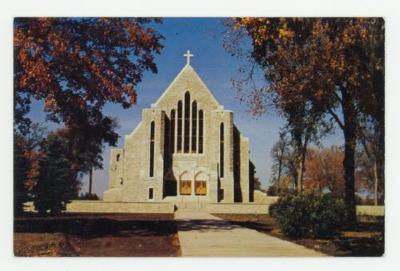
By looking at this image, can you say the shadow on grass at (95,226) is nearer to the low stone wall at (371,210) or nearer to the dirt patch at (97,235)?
the dirt patch at (97,235)

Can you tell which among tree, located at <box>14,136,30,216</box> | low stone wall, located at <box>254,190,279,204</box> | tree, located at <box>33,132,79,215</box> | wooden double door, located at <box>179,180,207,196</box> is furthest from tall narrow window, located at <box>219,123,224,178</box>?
tree, located at <box>14,136,30,216</box>

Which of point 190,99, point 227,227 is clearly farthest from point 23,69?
point 227,227

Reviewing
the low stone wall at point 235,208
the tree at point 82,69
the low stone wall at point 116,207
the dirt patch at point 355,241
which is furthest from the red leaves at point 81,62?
the dirt patch at point 355,241

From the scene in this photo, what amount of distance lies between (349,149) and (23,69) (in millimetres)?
8114

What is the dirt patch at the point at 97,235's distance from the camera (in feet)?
49.9

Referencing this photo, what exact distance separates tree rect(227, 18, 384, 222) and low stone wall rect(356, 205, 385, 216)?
0.82 ft

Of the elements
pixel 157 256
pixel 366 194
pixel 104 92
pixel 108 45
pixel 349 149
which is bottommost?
pixel 157 256

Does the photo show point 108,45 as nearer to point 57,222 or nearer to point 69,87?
point 69,87

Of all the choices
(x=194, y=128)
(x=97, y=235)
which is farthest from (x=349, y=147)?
(x=97, y=235)

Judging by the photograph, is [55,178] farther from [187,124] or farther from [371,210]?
[371,210]

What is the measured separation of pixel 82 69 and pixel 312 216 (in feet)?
21.7

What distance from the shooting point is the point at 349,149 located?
54.3 feet

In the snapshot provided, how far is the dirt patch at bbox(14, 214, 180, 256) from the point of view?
15.2 metres

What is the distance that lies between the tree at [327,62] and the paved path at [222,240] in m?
2.33
